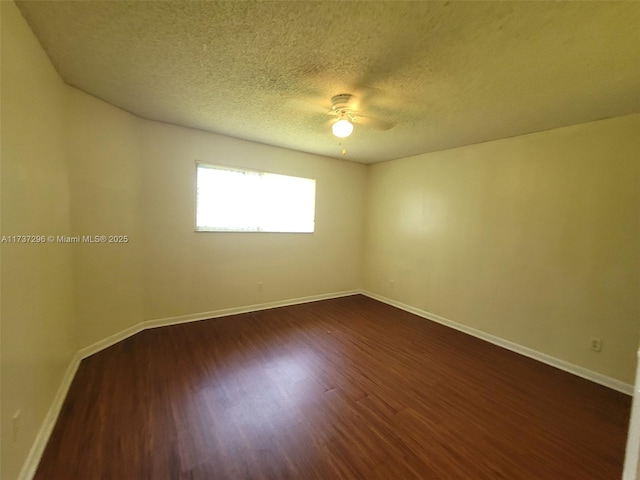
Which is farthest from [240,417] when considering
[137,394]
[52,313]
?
[52,313]

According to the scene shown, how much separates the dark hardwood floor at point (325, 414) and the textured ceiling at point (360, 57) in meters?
2.43

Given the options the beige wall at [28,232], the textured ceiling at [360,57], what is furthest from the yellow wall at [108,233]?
the textured ceiling at [360,57]

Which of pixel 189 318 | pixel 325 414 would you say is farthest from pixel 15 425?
pixel 189 318

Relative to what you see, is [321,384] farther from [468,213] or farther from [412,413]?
[468,213]

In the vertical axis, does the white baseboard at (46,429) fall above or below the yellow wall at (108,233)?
below

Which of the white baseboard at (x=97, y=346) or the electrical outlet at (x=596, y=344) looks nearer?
the white baseboard at (x=97, y=346)

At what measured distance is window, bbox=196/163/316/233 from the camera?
333 cm

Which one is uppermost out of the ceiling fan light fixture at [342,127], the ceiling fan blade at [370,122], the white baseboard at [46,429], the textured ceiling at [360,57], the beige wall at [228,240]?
the textured ceiling at [360,57]

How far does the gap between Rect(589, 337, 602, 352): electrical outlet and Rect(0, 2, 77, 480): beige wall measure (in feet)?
13.7

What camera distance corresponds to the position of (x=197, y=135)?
3.15m

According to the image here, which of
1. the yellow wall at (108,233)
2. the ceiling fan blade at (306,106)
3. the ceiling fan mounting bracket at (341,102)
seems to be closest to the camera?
the yellow wall at (108,233)

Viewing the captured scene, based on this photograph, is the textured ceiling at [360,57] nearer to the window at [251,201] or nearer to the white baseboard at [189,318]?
the window at [251,201]

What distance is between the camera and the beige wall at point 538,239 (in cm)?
224

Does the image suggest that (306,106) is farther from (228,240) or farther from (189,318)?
(189,318)
